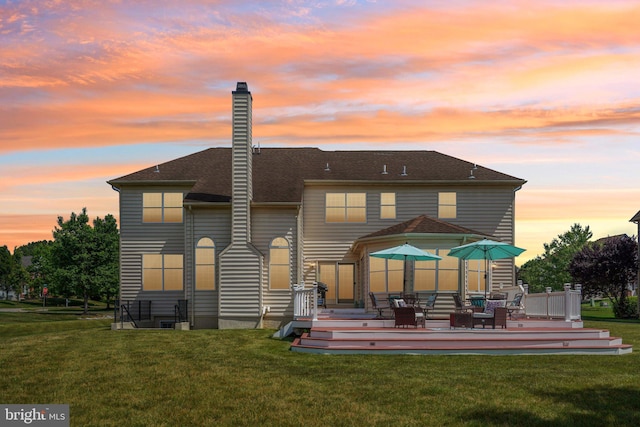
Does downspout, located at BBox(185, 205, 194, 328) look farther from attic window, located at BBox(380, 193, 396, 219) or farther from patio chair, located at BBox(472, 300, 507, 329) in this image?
patio chair, located at BBox(472, 300, 507, 329)

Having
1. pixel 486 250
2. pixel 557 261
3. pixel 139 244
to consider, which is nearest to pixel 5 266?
pixel 557 261

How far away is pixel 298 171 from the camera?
3466 cm

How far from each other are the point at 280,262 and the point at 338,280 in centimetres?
336

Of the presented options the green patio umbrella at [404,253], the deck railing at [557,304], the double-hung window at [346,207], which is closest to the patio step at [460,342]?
the deck railing at [557,304]

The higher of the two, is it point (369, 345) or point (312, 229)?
point (312, 229)

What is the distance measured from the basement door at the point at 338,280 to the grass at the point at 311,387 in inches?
488

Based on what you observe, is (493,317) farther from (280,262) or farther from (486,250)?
(280,262)

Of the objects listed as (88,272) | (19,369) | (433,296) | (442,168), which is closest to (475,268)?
(433,296)

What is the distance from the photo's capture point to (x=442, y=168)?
35.1 meters

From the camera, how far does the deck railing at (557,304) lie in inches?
922

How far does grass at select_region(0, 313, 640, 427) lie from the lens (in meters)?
12.8

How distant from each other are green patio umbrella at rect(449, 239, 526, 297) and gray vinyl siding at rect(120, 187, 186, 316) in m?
13.2

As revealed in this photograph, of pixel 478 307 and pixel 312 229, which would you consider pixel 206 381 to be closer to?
pixel 478 307

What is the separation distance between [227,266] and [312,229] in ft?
15.6
